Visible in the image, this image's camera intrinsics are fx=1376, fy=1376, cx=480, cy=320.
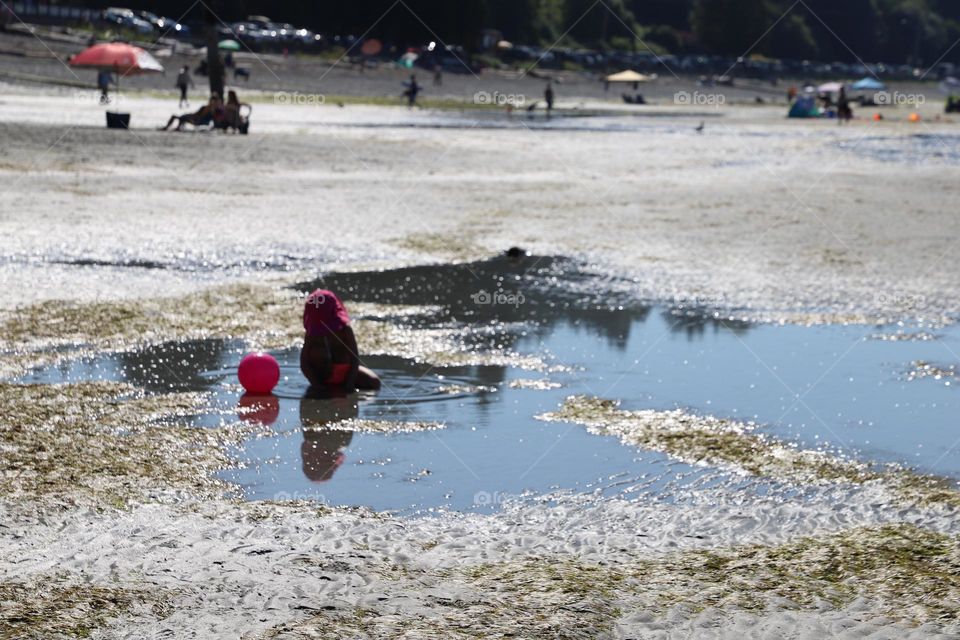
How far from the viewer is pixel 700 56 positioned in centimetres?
13100

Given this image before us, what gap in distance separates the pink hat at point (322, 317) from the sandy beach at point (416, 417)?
0.74 meters

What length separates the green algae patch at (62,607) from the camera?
5.34 m

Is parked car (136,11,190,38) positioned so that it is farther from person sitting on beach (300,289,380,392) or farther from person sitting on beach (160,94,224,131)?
person sitting on beach (300,289,380,392)

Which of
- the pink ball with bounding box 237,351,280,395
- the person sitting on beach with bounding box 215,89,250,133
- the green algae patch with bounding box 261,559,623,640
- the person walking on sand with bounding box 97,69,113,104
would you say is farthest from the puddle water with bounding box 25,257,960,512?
the person walking on sand with bounding box 97,69,113,104

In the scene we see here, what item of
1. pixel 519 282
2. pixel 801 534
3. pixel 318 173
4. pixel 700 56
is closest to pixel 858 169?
pixel 318 173

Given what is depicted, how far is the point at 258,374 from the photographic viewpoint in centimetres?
943

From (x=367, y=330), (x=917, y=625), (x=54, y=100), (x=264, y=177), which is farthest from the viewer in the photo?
(x=54, y=100)

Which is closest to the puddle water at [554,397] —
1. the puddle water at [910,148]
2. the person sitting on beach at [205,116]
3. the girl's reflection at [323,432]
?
the girl's reflection at [323,432]

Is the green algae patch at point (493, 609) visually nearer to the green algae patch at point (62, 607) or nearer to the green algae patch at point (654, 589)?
the green algae patch at point (654, 589)

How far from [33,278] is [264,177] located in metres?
10.3

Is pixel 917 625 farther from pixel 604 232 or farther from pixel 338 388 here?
pixel 604 232

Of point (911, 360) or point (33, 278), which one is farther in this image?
point (33, 278)

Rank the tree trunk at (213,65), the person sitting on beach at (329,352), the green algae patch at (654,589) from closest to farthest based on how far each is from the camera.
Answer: the green algae patch at (654,589) < the person sitting on beach at (329,352) < the tree trunk at (213,65)

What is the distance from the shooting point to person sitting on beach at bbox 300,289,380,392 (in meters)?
9.59
